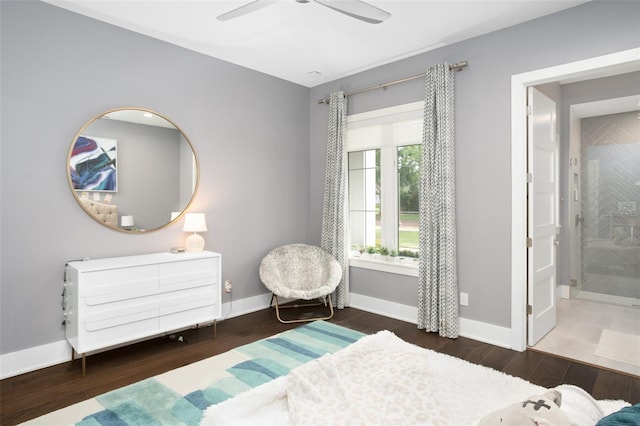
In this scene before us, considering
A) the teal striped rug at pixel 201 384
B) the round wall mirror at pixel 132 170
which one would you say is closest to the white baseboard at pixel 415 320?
the teal striped rug at pixel 201 384

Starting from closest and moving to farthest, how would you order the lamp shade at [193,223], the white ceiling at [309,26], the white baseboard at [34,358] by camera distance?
the white baseboard at [34,358], the white ceiling at [309,26], the lamp shade at [193,223]

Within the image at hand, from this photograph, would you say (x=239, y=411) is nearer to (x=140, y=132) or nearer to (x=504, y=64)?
(x=140, y=132)

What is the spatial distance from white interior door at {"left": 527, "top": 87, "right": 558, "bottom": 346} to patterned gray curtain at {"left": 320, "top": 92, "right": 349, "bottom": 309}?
6.47ft

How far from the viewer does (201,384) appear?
2.54 m

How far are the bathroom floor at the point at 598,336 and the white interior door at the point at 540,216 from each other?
0.54 ft

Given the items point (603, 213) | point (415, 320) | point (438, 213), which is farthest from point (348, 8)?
point (603, 213)

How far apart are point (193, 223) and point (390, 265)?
2168mm

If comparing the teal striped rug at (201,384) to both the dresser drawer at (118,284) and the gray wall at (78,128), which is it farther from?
the gray wall at (78,128)

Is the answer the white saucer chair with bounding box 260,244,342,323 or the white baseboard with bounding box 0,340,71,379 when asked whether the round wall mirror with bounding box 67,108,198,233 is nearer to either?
the white baseboard with bounding box 0,340,71,379

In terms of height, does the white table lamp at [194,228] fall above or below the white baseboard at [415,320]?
above

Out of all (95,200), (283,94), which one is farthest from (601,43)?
(95,200)

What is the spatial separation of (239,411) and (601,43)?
3.41 meters

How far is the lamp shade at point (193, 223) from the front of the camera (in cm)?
351

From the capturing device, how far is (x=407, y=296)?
395 cm
